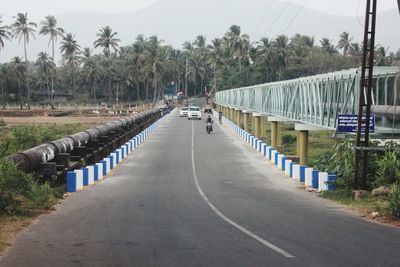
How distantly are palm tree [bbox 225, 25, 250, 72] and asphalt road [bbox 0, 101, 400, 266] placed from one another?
11036 cm

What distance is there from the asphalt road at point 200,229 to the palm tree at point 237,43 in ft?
362

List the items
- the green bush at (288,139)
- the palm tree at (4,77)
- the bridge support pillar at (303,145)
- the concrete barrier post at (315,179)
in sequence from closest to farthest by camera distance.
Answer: the concrete barrier post at (315,179) → the bridge support pillar at (303,145) → the green bush at (288,139) → the palm tree at (4,77)

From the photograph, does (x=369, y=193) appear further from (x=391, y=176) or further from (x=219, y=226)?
(x=219, y=226)

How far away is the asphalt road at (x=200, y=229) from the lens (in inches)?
380

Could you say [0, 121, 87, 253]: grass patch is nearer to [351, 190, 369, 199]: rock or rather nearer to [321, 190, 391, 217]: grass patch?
[321, 190, 391, 217]: grass patch

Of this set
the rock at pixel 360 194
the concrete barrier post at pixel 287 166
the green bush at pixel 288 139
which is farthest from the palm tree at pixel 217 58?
the rock at pixel 360 194

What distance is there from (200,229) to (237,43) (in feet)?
403

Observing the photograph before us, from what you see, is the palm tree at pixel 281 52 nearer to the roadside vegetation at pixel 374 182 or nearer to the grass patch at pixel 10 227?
the roadside vegetation at pixel 374 182

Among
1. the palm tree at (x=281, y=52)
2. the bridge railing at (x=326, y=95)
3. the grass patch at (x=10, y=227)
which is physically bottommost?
the grass patch at (x=10, y=227)

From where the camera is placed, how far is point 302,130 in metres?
30.4

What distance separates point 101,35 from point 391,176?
126m

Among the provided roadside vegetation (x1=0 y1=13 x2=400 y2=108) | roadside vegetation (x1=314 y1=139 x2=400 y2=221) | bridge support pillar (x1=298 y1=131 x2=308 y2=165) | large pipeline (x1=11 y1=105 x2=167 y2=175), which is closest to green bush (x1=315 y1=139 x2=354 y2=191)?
roadside vegetation (x1=314 y1=139 x2=400 y2=221)

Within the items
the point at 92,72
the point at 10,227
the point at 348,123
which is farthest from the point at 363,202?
the point at 92,72

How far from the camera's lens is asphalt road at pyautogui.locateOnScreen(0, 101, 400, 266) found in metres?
9.66
